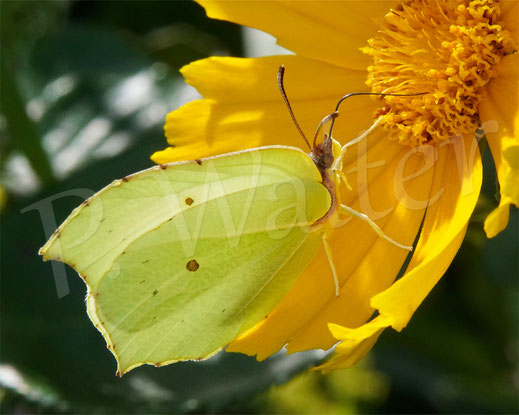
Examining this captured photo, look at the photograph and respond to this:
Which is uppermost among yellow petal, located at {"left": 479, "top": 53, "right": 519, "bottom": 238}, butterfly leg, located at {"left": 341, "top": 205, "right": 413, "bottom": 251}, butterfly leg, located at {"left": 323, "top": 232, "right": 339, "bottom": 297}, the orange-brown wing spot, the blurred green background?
yellow petal, located at {"left": 479, "top": 53, "right": 519, "bottom": 238}

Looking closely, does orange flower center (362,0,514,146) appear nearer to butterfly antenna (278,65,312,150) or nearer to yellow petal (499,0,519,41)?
yellow petal (499,0,519,41)

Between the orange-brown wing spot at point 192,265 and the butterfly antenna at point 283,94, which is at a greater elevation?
the butterfly antenna at point 283,94

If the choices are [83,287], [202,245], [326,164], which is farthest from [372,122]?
[83,287]

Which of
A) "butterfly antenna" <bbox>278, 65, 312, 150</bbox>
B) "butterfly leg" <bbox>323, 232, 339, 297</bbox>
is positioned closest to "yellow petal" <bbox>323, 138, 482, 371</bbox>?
"butterfly leg" <bbox>323, 232, 339, 297</bbox>

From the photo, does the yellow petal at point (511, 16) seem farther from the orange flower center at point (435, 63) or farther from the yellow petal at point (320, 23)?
the yellow petal at point (320, 23)

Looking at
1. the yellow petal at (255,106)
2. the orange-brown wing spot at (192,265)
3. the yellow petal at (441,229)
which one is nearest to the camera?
the yellow petal at (441,229)

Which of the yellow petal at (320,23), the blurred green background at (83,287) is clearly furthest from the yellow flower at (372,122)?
the blurred green background at (83,287)

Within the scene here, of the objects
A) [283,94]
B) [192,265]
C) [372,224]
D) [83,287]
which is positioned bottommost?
[83,287]

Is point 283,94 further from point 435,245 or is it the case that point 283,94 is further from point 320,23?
point 435,245
